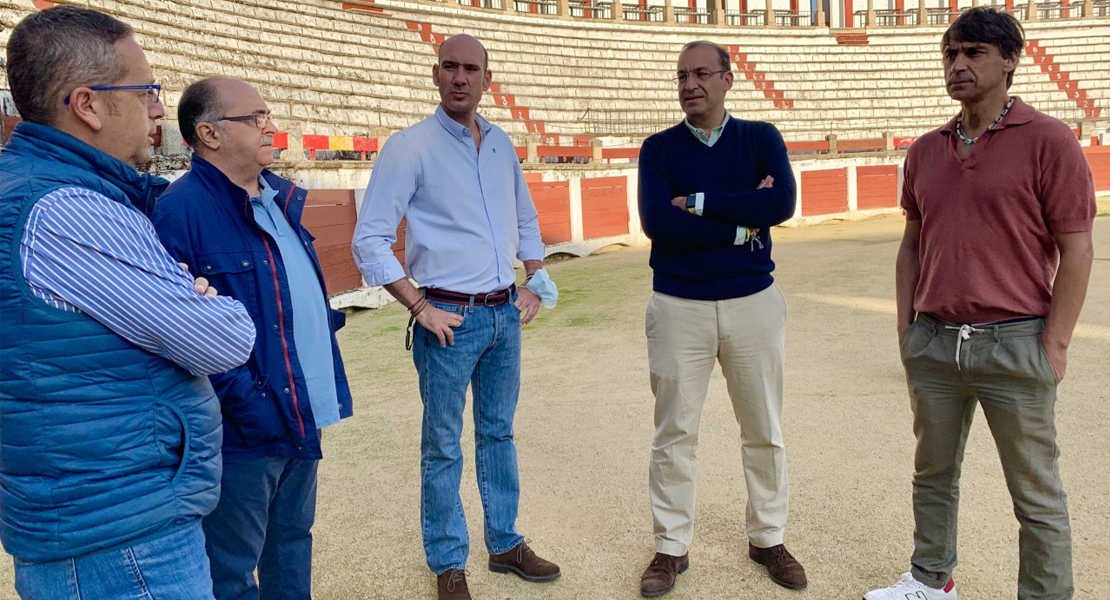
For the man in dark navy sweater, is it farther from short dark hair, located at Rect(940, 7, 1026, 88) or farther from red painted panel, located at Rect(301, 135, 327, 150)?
red painted panel, located at Rect(301, 135, 327, 150)

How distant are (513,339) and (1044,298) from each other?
57.5 inches

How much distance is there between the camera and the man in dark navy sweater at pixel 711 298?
246 centimetres

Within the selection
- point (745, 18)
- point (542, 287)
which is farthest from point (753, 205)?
point (745, 18)

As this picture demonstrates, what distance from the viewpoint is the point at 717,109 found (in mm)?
2525

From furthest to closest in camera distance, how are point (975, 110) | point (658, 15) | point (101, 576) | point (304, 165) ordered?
point (658, 15) < point (304, 165) < point (975, 110) < point (101, 576)

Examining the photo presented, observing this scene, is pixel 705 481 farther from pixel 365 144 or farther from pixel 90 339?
pixel 365 144

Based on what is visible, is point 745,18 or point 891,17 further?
point 891,17

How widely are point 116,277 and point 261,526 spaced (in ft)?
2.69

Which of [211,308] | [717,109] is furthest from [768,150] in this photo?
[211,308]

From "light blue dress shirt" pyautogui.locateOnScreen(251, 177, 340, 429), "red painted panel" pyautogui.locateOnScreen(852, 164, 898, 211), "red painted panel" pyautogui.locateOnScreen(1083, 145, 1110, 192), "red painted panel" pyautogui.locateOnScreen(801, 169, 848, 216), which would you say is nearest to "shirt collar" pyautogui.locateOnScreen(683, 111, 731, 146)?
"light blue dress shirt" pyautogui.locateOnScreen(251, 177, 340, 429)

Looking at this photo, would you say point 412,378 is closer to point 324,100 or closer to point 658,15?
point 324,100

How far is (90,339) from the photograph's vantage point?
1.21m

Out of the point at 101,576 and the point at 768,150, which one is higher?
the point at 768,150

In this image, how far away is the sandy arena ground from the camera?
8.50ft
